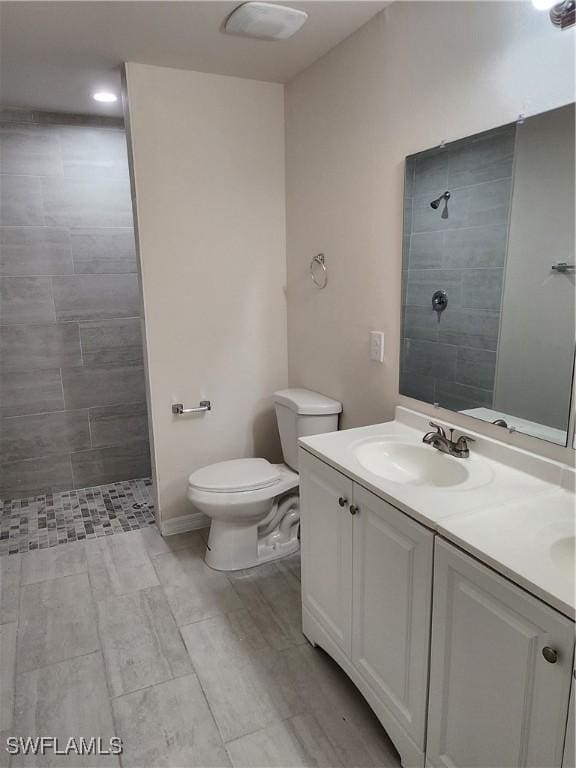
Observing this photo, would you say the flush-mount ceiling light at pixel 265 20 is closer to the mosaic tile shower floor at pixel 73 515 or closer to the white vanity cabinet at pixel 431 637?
the white vanity cabinet at pixel 431 637

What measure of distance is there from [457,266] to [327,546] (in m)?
1.07

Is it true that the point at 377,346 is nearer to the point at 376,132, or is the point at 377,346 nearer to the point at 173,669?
the point at 376,132

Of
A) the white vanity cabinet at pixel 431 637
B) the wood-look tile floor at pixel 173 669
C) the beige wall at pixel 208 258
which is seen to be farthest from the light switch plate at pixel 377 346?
the wood-look tile floor at pixel 173 669

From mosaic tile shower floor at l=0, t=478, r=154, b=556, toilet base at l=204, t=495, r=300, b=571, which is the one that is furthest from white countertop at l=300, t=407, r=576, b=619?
mosaic tile shower floor at l=0, t=478, r=154, b=556

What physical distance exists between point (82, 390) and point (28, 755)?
2262 millimetres

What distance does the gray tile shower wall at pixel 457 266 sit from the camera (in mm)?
1673

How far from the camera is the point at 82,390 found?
11.6ft

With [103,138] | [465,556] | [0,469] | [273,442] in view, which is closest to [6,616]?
[0,469]

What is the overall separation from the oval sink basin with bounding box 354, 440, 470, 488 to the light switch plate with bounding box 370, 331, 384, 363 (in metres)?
0.46

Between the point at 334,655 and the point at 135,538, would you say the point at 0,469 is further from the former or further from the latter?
the point at 334,655

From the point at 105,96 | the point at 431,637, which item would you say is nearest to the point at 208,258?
the point at 105,96

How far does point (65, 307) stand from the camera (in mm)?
3387

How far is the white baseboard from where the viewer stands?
9.74 ft

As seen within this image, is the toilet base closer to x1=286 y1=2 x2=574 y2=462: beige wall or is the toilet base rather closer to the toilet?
the toilet
